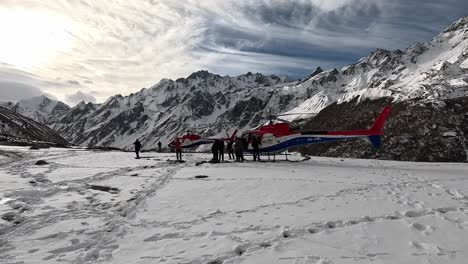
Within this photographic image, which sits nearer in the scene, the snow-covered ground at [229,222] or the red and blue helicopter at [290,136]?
the snow-covered ground at [229,222]

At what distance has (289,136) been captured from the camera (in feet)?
109

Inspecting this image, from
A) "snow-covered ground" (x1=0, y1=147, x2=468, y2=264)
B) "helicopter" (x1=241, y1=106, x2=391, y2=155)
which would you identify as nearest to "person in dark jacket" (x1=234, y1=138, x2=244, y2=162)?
"helicopter" (x1=241, y1=106, x2=391, y2=155)

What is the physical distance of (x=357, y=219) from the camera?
11031mm

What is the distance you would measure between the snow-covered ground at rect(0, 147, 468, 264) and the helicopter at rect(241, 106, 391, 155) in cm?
1508

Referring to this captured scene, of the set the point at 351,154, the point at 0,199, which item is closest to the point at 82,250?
the point at 0,199

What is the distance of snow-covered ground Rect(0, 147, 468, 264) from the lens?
8.22 meters

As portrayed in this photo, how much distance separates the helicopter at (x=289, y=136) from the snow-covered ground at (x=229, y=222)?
15077 millimetres

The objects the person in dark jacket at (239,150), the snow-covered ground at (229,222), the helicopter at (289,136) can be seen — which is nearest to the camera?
the snow-covered ground at (229,222)

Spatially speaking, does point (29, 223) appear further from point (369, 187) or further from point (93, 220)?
point (369, 187)

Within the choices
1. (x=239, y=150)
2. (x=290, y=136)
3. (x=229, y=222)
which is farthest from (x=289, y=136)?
(x=229, y=222)

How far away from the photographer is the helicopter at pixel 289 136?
33.0 metres

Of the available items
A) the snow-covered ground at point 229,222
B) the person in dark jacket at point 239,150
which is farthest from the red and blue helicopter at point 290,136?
the snow-covered ground at point 229,222

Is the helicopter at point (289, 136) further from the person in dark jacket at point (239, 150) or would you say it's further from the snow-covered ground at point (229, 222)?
the snow-covered ground at point (229, 222)

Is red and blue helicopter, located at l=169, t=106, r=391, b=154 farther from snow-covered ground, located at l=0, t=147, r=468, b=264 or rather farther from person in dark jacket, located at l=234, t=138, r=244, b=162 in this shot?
snow-covered ground, located at l=0, t=147, r=468, b=264
